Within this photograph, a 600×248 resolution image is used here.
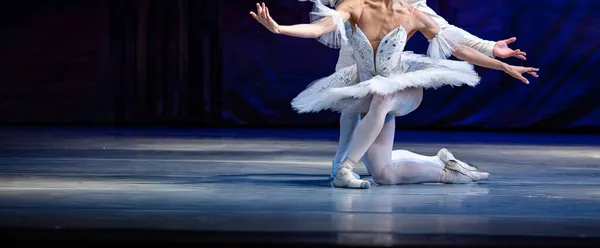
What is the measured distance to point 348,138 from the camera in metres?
4.88

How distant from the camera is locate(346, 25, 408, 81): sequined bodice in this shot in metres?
4.59

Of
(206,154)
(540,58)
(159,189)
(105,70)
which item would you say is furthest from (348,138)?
(105,70)

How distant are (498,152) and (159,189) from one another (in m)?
2.99

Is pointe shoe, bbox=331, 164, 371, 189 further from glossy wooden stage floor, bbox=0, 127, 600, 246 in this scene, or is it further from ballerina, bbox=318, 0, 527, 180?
ballerina, bbox=318, 0, 527, 180

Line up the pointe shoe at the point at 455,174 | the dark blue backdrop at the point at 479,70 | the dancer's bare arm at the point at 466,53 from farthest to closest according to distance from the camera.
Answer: the dark blue backdrop at the point at 479,70 → the pointe shoe at the point at 455,174 → the dancer's bare arm at the point at 466,53

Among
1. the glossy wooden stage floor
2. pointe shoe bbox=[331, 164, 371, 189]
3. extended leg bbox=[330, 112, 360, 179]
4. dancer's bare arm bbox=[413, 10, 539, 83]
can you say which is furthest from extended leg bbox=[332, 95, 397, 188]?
dancer's bare arm bbox=[413, 10, 539, 83]

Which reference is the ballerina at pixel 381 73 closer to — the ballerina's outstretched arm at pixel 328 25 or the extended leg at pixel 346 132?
the ballerina's outstretched arm at pixel 328 25

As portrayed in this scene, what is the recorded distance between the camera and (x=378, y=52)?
15.1 ft

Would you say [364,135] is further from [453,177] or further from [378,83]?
[453,177]

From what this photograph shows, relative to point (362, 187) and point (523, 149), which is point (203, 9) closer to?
point (523, 149)

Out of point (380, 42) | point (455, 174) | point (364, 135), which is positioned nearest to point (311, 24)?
point (380, 42)

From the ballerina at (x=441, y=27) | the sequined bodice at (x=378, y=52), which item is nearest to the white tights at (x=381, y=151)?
the ballerina at (x=441, y=27)

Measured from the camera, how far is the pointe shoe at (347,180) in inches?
179

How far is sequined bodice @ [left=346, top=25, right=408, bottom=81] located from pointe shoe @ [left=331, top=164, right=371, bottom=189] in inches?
17.0
